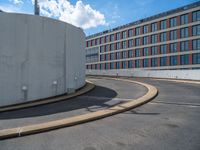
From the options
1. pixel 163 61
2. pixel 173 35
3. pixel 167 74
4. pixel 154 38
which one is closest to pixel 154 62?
pixel 163 61

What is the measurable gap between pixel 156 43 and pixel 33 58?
45872mm

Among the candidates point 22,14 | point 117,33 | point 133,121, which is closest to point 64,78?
point 22,14

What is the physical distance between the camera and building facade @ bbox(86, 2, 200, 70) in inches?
1877

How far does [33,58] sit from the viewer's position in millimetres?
13586

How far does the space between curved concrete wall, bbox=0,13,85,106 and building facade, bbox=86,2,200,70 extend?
39284 mm

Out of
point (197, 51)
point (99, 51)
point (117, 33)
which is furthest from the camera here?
point (99, 51)

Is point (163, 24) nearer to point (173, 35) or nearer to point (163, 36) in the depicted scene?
point (163, 36)

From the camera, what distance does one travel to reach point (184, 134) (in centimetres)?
612

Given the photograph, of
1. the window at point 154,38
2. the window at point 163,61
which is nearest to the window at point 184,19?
the window at point 154,38

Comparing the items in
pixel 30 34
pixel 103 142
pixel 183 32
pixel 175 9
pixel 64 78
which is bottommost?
pixel 103 142

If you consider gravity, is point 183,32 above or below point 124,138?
above

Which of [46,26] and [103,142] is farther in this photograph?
[46,26]

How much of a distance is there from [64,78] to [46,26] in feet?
13.3

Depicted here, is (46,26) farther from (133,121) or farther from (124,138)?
(124,138)
